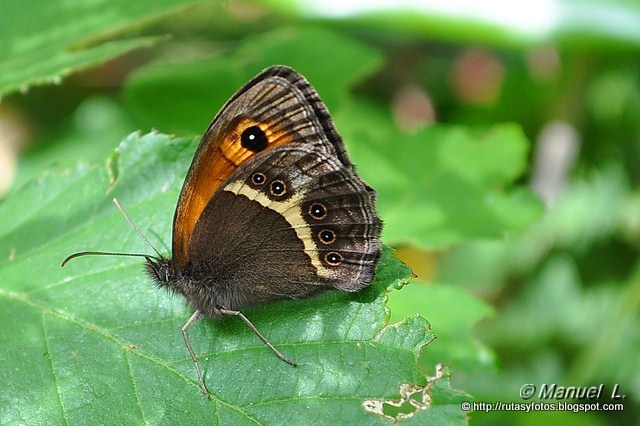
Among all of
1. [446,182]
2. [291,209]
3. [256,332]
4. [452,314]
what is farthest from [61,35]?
[452,314]

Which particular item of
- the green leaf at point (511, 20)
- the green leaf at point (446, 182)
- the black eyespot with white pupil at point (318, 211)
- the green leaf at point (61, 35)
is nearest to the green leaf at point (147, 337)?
the black eyespot with white pupil at point (318, 211)

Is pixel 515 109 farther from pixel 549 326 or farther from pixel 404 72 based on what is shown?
pixel 549 326

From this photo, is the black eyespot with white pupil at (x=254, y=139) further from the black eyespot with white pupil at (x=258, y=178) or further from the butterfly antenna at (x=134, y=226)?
the butterfly antenna at (x=134, y=226)

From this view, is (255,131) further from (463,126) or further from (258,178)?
(463,126)

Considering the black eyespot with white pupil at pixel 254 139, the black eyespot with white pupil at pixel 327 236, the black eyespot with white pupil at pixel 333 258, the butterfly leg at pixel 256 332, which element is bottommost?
the butterfly leg at pixel 256 332

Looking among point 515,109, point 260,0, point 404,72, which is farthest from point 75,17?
point 515,109

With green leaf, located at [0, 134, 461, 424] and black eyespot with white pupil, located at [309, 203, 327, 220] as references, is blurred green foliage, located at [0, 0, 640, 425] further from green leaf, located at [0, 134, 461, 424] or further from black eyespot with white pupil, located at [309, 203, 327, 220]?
black eyespot with white pupil, located at [309, 203, 327, 220]
